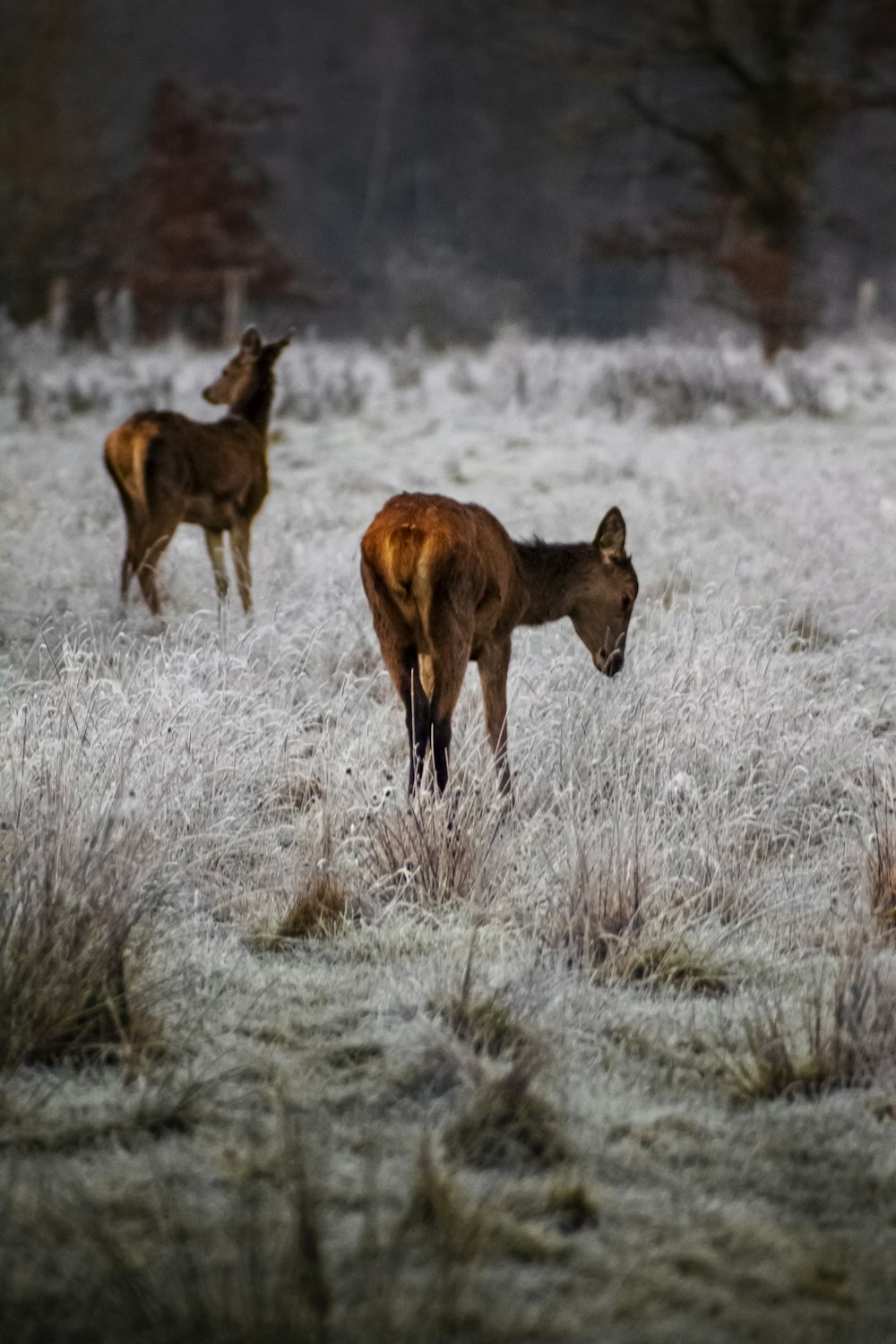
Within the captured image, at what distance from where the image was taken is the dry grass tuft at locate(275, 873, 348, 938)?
4023 millimetres

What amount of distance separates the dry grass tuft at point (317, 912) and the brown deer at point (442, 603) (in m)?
0.61

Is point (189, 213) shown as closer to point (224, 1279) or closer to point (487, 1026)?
point (487, 1026)

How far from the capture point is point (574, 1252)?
2508 millimetres

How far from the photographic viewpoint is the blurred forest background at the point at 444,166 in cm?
1781

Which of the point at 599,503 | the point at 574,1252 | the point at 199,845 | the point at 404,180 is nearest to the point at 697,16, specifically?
the point at 599,503

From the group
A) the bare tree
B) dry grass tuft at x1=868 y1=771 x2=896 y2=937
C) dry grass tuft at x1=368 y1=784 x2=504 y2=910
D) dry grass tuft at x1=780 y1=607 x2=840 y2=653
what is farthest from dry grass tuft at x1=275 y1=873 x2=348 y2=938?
the bare tree

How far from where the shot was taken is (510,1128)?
114 inches

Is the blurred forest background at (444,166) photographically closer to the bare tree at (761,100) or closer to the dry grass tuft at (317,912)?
the bare tree at (761,100)

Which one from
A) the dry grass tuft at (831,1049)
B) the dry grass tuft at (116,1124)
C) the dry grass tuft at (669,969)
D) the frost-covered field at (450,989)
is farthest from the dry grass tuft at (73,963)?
the dry grass tuft at (831,1049)

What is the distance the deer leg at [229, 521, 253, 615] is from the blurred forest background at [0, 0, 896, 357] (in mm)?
9286

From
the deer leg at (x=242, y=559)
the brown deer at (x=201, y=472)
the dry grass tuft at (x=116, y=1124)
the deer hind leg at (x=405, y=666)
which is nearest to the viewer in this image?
the dry grass tuft at (x=116, y=1124)

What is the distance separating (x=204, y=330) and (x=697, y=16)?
14.3m

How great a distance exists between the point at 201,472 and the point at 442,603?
12.3 ft

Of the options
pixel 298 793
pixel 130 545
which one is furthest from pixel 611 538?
pixel 130 545
